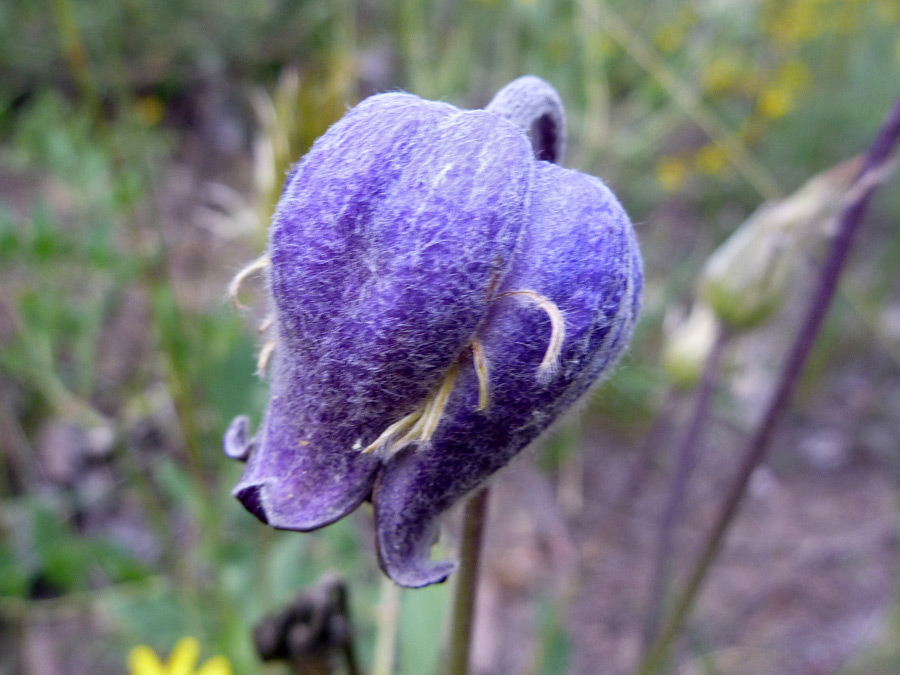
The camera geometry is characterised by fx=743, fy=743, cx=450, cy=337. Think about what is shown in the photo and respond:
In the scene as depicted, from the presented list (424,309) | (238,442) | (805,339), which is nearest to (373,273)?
(424,309)

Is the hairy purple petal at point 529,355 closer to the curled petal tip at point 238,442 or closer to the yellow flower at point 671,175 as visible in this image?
the curled petal tip at point 238,442

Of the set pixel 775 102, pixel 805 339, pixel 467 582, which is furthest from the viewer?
pixel 775 102

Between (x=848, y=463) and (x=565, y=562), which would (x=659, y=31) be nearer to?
(x=848, y=463)

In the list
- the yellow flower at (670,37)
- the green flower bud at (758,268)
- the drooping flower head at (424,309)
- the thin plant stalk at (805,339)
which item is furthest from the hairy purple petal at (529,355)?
the yellow flower at (670,37)

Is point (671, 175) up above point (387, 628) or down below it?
below

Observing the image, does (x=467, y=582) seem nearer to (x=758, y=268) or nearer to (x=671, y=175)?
(x=758, y=268)
